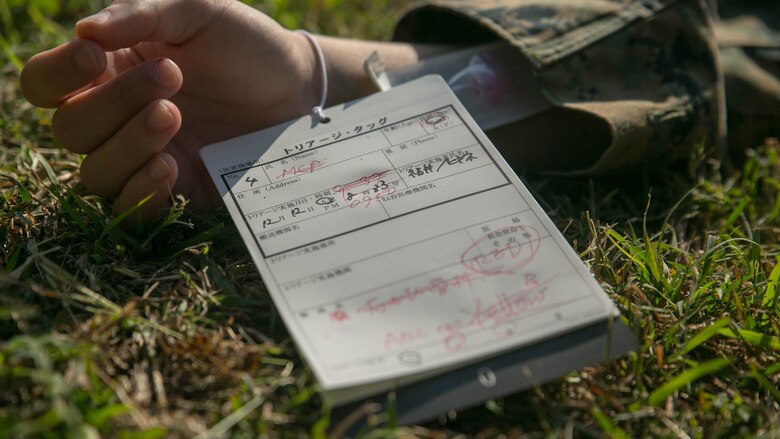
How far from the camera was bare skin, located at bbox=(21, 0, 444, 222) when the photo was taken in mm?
1006

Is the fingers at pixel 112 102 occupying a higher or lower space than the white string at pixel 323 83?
higher

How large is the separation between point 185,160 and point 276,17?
2.62 feet

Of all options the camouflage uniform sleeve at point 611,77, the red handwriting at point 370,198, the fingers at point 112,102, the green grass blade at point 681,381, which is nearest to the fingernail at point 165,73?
the fingers at point 112,102

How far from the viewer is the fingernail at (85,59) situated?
97 centimetres

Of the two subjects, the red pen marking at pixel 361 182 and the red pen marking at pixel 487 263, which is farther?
the red pen marking at pixel 361 182

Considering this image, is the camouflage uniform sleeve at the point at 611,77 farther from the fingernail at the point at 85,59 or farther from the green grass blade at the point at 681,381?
the fingernail at the point at 85,59

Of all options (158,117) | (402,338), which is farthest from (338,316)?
(158,117)

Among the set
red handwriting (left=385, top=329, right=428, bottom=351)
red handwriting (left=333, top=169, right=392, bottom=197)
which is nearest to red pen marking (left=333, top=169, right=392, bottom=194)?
red handwriting (left=333, top=169, right=392, bottom=197)

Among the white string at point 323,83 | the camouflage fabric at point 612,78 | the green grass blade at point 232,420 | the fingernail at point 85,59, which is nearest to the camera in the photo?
the green grass blade at point 232,420

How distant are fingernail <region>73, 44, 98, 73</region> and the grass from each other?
0.20 meters

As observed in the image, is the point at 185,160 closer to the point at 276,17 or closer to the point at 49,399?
the point at 49,399

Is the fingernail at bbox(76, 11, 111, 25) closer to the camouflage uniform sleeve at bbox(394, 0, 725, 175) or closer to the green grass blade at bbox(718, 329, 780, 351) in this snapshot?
the camouflage uniform sleeve at bbox(394, 0, 725, 175)

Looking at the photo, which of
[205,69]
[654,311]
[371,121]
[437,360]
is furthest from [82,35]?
[654,311]

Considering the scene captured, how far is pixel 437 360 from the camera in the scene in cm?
80
